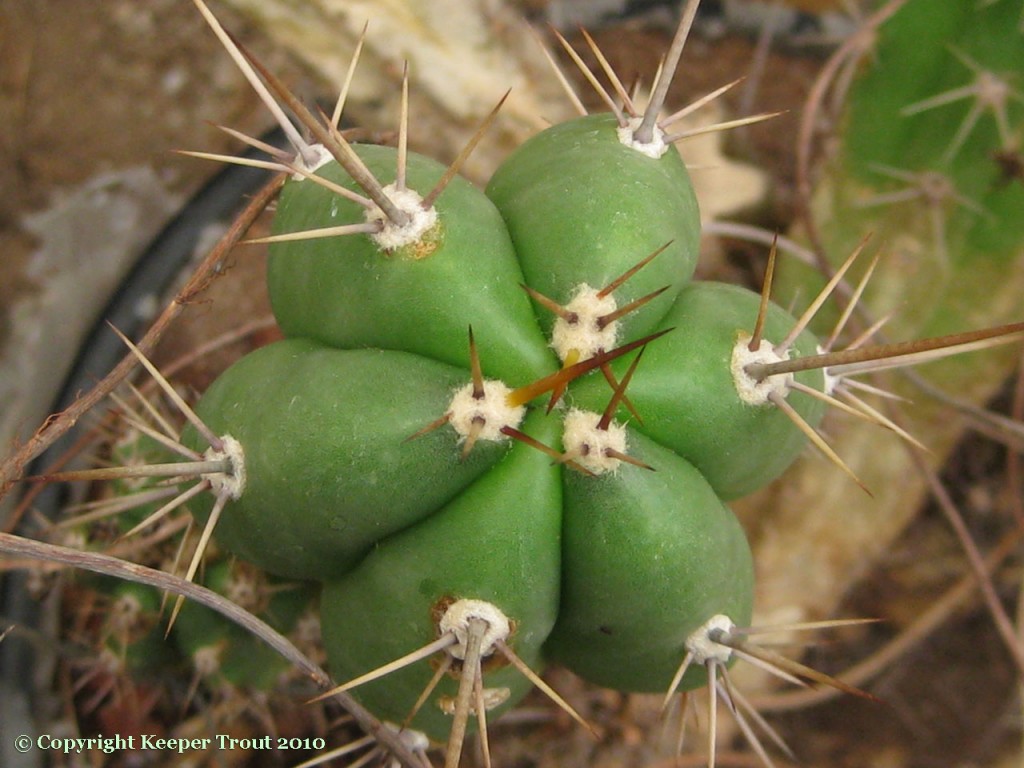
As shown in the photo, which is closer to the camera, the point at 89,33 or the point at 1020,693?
the point at 89,33

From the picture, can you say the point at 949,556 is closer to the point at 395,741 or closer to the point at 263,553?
the point at 395,741

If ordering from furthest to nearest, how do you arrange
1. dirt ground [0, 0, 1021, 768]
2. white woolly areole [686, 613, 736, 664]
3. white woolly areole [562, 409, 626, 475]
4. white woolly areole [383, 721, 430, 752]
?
1. dirt ground [0, 0, 1021, 768]
2. white woolly areole [383, 721, 430, 752]
3. white woolly areole [686, 613, 736, 664]
4. white woolly areole [562, 409, 626, 475]

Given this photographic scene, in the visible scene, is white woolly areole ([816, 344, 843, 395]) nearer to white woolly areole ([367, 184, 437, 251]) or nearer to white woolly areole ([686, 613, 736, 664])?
white woolly areole ([686, 613, 736, 664])

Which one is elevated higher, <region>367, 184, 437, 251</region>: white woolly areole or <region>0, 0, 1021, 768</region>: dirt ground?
<region>0, 0, 1021, 768</region>: dirt ground

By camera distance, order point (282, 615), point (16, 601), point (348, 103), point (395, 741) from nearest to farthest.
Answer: point (395, 741) < point (282, 615) < point (16, 601) < point (348, 103)

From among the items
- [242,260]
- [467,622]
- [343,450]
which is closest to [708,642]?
[467,622]

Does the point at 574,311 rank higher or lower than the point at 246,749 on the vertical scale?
higher

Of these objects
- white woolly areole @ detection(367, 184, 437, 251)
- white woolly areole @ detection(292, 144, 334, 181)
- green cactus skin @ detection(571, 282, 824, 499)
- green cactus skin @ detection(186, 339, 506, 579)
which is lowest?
green cactus skin @ detection(186, 339, 506, 579)

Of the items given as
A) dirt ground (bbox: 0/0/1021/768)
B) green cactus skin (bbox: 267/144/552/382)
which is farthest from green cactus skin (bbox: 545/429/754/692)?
dirt ground (bbox: 0/0/1021/768)

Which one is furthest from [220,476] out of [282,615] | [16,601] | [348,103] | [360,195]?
[348,103]
